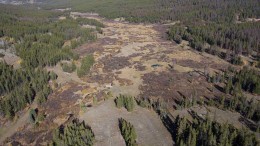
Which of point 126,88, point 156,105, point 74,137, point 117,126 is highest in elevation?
point 74,137

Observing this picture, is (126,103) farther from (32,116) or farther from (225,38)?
(225,38)

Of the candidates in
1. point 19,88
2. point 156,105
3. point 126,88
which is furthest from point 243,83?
point 19,88

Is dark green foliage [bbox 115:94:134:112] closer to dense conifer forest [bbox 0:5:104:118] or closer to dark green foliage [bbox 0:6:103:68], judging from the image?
dense conifer forest [bbox 0:5:104:118]

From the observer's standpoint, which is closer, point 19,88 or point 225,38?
point 19,88

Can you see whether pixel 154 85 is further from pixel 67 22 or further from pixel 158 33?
pixel 67 22

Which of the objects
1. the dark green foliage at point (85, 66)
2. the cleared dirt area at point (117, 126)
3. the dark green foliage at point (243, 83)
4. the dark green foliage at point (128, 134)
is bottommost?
the cleared dirt area at point (117, 126)

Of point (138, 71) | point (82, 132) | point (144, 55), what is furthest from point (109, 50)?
point (82, 132)

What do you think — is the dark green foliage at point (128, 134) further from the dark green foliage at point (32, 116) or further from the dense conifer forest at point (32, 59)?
the dense conifer forest at point (32, 59)

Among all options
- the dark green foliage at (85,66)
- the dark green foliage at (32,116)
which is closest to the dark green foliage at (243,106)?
the dark green foliage at (32,116)

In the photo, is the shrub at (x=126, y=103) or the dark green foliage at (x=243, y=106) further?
the shrub at (x=126, y=103)
